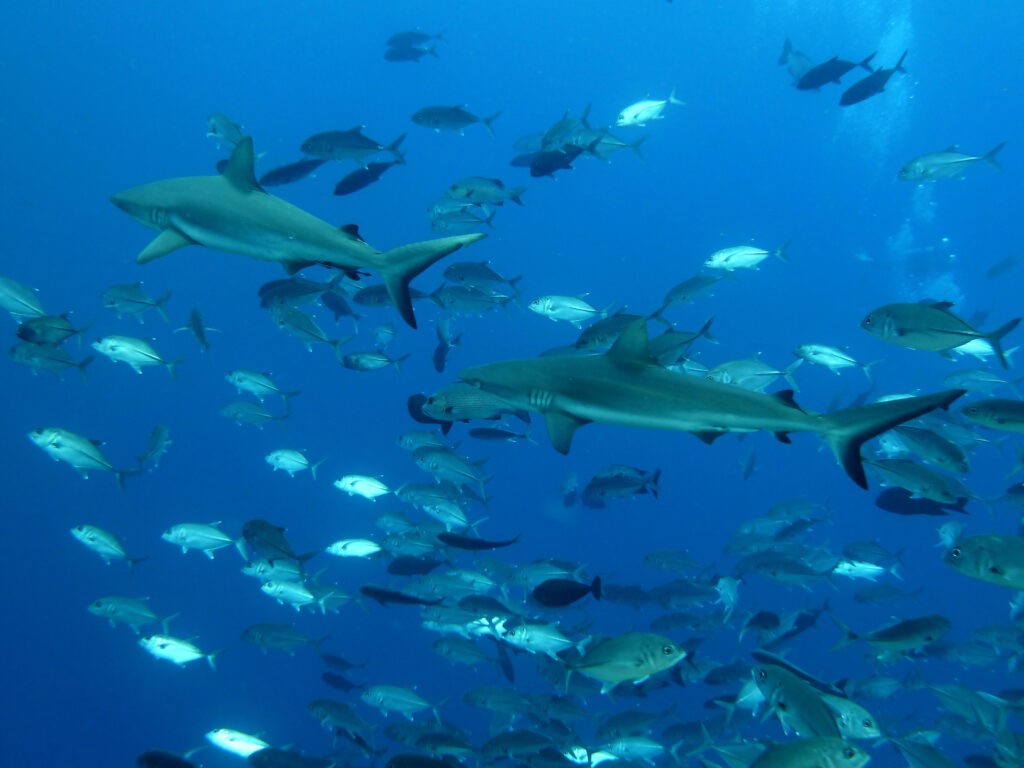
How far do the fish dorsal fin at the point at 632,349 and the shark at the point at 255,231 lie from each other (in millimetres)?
Answer: 935

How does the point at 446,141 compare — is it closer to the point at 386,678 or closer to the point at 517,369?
the point at 386,678

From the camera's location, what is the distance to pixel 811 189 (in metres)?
49.7

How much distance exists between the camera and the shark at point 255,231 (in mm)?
3082

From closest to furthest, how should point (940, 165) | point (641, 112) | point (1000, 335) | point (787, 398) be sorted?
1. point (787, 398)
2. point (1000, 335)
3. point (940, 165)
4. point (641, 112)

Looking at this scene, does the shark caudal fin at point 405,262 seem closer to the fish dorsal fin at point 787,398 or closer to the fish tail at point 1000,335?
the fish dorsal fin at point 787,398

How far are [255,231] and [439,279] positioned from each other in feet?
96.9

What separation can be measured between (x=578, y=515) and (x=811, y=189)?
35874mm

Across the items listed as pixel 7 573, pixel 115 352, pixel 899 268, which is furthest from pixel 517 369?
pixel 899 268

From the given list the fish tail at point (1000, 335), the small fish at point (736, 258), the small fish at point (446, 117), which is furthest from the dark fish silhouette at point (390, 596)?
the small fish at point (446, 117)

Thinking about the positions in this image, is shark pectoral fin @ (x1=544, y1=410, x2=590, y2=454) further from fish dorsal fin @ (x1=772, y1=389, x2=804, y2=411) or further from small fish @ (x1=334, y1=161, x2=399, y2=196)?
small fish @ (x1=334, y1=161, x2=399, y2=196)

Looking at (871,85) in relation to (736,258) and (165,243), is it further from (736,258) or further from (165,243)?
(165,243)

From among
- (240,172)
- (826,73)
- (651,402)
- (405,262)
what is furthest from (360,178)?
(826,73)

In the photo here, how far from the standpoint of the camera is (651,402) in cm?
307

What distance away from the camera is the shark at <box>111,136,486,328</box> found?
10.1 ft
